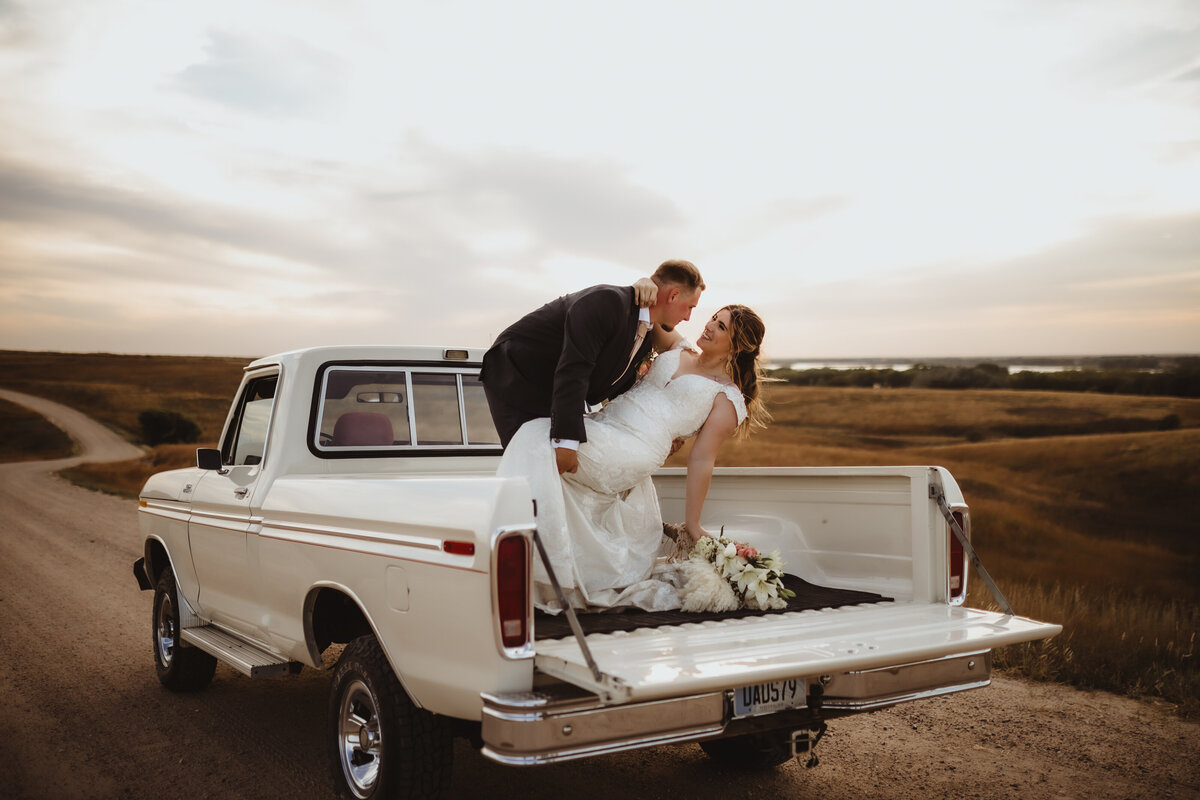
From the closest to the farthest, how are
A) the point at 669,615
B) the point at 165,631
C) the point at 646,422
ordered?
the point at 669,615
the point at 646,422
the point at 165,631

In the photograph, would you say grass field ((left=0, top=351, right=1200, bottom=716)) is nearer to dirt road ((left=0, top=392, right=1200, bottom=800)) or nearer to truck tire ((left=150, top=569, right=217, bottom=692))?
dirt road ((left=0, top=392, right=1200, bottom=800))

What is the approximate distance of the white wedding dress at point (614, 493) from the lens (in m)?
3.69

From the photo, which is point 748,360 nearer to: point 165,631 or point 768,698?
point 768,698

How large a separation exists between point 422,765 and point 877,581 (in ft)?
6.83

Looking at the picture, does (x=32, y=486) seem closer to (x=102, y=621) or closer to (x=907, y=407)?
(x=102, y=621)

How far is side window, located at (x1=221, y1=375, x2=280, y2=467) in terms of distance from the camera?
4762 millimetres

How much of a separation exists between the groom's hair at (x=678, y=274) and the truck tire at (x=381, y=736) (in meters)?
2.16

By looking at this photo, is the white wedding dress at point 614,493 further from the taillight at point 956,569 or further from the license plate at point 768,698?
the taillight at point 956,569

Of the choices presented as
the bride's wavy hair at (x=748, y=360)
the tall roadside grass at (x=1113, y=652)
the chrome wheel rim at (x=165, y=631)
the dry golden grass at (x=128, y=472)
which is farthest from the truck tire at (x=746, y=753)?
the dry golden grass at (x=128, y=472)

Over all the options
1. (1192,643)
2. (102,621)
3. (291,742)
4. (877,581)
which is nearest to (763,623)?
(877,581)

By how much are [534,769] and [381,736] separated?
1.25 metres

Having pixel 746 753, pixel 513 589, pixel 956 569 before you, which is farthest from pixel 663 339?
pixel 513 589

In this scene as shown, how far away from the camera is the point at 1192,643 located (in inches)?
241

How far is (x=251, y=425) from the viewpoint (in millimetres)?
4988
